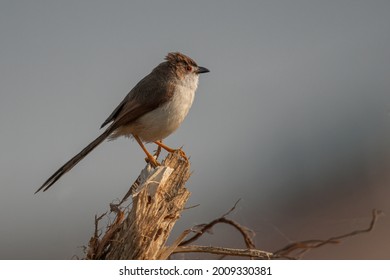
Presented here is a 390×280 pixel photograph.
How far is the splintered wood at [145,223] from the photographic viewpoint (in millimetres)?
3488

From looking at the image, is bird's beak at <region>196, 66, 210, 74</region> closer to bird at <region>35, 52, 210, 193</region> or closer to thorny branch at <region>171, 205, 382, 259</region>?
bird at <region>35, 52, 210, 193</region>

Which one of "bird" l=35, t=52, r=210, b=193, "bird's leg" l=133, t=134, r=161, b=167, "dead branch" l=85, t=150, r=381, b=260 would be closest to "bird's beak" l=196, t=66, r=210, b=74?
"bird" l=35, t=52, r=210, b=193

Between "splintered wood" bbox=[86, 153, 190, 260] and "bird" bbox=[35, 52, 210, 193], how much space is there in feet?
4.22

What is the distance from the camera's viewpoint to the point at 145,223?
356cm

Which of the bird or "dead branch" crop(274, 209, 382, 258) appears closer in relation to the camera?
"dead branch" crop(274, 209, 382, 258)

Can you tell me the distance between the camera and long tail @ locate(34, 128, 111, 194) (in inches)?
182

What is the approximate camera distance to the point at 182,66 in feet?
20.4

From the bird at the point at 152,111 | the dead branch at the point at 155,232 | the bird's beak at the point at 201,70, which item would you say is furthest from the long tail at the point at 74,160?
the bird's beak at the point at 201,70

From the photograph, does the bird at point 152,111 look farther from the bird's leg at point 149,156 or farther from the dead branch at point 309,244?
the dead branch at point 309,244

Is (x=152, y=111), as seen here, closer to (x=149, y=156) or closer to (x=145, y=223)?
(x=149, y=156)

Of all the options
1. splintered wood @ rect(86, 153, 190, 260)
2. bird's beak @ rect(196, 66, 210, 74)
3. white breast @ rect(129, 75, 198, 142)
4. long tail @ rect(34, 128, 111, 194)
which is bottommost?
splintered wood @ rect(86, 153, 190, 260)
